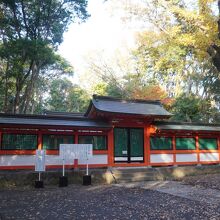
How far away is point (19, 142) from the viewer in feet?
45.1

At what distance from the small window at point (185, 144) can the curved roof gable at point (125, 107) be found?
5.97 feet

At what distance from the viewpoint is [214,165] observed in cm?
1798

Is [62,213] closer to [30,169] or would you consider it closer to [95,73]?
[30,169]

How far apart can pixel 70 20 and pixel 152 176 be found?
1305 cm

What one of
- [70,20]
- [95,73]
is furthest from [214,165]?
[95,73]

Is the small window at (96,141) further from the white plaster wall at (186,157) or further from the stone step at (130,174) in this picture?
the white plaster wall at (186,157)

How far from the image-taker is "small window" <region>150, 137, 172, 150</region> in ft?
55.2

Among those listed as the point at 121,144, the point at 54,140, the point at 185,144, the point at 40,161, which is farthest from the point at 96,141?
the point at 185,144

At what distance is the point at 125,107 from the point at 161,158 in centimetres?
353

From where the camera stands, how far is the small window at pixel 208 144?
1809 cm

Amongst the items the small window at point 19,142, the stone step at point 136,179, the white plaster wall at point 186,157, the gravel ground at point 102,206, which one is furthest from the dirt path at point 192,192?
the small window at point 19,142

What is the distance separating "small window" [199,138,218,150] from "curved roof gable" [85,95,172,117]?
298 cm

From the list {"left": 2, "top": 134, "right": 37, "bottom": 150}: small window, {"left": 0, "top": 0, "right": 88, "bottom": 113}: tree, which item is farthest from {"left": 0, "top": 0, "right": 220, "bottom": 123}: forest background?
{"left": 2, "top": 134, "right": 37, "bottom": 150}: small window

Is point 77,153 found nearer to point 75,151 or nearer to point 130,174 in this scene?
point 75,151
